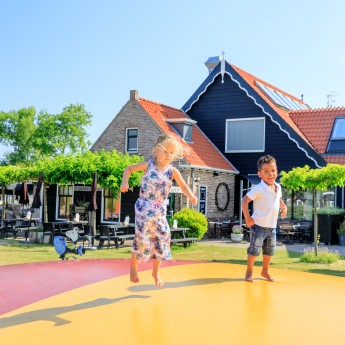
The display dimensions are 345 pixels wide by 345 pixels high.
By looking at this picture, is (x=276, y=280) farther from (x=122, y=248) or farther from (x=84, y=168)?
(x=84, y=168)

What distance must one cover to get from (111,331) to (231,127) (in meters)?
19.8

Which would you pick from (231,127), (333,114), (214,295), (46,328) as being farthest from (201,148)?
(46,328)

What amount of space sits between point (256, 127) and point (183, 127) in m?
3.45

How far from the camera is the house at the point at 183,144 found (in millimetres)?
20672

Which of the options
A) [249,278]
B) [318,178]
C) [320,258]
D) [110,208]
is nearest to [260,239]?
[249,278]

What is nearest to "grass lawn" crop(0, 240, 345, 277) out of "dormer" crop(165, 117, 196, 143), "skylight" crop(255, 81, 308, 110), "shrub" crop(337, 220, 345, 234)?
"shrub" crop(337, 220, 345, 234)

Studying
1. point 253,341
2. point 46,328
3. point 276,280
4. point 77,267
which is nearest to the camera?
point 253,341

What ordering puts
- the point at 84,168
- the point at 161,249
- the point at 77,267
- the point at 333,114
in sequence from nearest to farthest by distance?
1. the point at 161,249
2. the point at 77,267
3. the point at 84,168
4. the point at 333,114

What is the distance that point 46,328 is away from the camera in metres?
4.17

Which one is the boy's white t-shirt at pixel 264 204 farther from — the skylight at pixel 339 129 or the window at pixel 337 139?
the skylight at pixel 339 129

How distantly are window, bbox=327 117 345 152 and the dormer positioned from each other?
20.5ft

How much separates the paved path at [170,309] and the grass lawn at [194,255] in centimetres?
431

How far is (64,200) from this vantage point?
23.8 m

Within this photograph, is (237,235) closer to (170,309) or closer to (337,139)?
(337,139)
